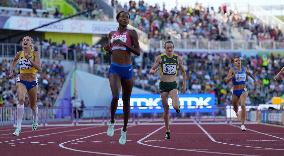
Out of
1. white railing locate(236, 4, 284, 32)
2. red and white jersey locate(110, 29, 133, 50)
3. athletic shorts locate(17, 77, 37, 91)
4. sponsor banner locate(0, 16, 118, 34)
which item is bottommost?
athletic shorts locate(17, 77, 37, 91)

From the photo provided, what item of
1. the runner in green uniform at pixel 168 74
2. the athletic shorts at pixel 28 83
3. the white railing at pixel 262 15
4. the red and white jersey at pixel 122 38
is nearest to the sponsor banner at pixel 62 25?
the white railing at pixel 262 15

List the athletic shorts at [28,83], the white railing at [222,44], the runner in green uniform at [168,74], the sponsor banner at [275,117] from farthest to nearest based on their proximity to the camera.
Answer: the white railing at [222,44]
the sponsor banner at [275,117]
the athletic shorts at [28,83]
the runner in green uniform at [168,74]

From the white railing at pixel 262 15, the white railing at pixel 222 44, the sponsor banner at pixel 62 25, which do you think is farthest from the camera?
the white railing at pixel 262 15

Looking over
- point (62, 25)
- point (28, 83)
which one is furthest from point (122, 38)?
point (62, 25)

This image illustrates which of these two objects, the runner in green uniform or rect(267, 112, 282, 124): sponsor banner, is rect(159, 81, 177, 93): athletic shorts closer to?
the runner in green uniform

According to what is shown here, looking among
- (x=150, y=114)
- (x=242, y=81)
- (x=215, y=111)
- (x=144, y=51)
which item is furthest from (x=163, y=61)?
(x=144, y=51)

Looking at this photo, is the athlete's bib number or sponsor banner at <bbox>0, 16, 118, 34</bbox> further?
sponsor banner at <bbox>0, 16, 118, 34</bbox>

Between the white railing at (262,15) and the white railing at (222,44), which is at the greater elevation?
the white railing at (262,15)

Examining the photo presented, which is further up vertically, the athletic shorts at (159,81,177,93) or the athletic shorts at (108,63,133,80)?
the athletic shorts at (108,63,133,80)

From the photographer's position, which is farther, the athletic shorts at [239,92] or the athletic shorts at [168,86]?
the athletic shorts at [239,92]

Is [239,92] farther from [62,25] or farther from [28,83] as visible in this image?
[62,25]

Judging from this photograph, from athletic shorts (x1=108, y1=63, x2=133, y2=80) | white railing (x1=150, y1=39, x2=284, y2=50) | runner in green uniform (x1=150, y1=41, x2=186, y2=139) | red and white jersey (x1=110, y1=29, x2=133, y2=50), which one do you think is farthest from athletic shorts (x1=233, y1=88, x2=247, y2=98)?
white railing (x1=150, y1=39, x2=284, y2=50)

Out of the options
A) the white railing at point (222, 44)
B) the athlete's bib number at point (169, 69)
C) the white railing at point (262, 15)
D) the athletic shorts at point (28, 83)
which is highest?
the white railing at point (262, 15)

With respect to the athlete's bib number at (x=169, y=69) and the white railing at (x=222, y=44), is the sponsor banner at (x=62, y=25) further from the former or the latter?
the athlete's bib number at (x=169, y=69)
